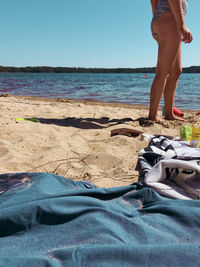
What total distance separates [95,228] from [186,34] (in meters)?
3.13

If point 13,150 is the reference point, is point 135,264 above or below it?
below

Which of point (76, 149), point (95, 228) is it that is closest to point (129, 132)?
point (76, 149)

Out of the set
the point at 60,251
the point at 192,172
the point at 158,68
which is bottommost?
the point at 60,251

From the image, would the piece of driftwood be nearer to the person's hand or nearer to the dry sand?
the dry sand

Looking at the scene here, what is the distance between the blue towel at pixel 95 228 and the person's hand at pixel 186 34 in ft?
8.69

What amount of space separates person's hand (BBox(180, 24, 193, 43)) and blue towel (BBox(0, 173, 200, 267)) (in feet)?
8.69

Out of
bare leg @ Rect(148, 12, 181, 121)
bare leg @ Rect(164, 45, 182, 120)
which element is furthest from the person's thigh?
bare leg @ Rect(164, 45, 182, 120)

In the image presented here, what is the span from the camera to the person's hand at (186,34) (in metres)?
3.14

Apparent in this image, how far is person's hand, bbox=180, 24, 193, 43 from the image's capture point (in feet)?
10.3

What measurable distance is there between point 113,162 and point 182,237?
110cm

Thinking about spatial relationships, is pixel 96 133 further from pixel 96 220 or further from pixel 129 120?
pixel 96 220

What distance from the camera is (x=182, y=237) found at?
112 cm

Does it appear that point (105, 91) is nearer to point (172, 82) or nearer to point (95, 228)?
point (172, 82)

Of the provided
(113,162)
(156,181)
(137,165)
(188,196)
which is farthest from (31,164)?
(188,196)
